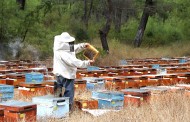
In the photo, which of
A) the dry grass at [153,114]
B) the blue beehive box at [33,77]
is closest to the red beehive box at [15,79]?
the blue beehive box at [33,77]

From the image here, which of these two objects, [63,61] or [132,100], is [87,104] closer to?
[132,100]

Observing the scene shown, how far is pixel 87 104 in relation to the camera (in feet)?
26.3

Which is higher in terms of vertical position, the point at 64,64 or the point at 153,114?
the point at 64,64

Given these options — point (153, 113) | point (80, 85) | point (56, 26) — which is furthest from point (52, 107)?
point (56, 26)

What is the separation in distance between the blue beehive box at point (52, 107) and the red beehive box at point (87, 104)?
0.65 meters

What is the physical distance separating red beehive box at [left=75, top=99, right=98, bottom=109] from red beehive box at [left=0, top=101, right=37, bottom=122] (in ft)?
5.04

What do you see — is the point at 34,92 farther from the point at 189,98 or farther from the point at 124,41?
the point at 124,41

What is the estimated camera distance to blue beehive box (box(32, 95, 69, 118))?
7.02 meters

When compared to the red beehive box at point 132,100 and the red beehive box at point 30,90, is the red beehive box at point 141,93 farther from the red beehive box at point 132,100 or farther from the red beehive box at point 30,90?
the red beehive box at point 30,90

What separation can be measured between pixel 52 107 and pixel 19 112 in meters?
0.89

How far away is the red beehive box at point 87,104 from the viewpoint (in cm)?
791

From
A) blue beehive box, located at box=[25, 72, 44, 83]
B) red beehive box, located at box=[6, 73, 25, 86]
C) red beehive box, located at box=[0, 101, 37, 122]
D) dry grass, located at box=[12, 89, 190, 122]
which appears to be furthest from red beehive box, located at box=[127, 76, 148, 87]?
red beehive box, located at box=[0, 101, 37, 122]

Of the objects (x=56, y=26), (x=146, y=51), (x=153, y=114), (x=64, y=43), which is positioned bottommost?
(x=153, y=114)

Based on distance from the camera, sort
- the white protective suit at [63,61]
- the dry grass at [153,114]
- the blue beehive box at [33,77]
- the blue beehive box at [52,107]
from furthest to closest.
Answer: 1. the blue beehive box at [33,77]
2. the white protective suit at [63,61]
3. the blue beehive box at [52,107]
4. the dry grass at [153,114]
